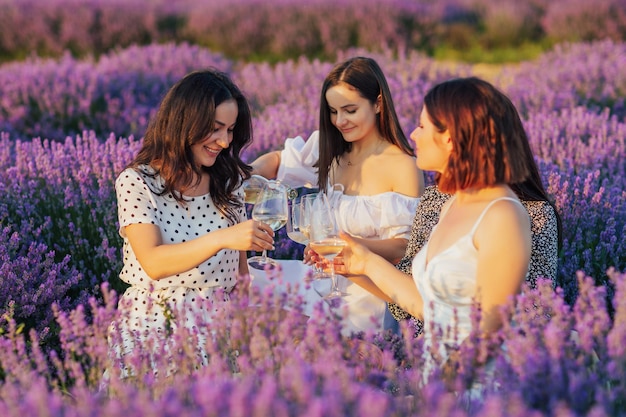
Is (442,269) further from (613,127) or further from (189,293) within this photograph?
(613,127)

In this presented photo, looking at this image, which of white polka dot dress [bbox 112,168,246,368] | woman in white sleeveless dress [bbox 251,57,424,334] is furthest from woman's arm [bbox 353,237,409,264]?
white polka dot dress [bbox 112,168,246,368]

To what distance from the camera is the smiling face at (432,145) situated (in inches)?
102

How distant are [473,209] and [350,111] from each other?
4.37ft

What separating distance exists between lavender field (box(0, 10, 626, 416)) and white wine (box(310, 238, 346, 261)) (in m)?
0.24

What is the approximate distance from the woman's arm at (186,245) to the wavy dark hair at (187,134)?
21cm

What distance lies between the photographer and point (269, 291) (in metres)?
2.16

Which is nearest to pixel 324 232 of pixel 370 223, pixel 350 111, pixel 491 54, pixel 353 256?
pixel 353 256

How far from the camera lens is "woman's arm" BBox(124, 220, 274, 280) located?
2.78m

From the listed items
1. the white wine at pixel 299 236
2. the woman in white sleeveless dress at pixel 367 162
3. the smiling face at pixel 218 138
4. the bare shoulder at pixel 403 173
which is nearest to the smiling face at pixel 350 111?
the woman in white sleeveless dress at pixel 367 162

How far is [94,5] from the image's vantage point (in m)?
13.9

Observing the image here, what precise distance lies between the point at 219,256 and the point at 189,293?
0.19m

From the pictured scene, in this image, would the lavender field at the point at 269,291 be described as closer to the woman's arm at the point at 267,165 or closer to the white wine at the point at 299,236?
the white wine at the point at 299,236

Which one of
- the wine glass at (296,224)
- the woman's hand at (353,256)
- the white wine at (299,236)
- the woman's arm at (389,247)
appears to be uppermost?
the wine glass at (296,224)

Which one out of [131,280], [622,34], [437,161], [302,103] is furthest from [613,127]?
[622,34]
